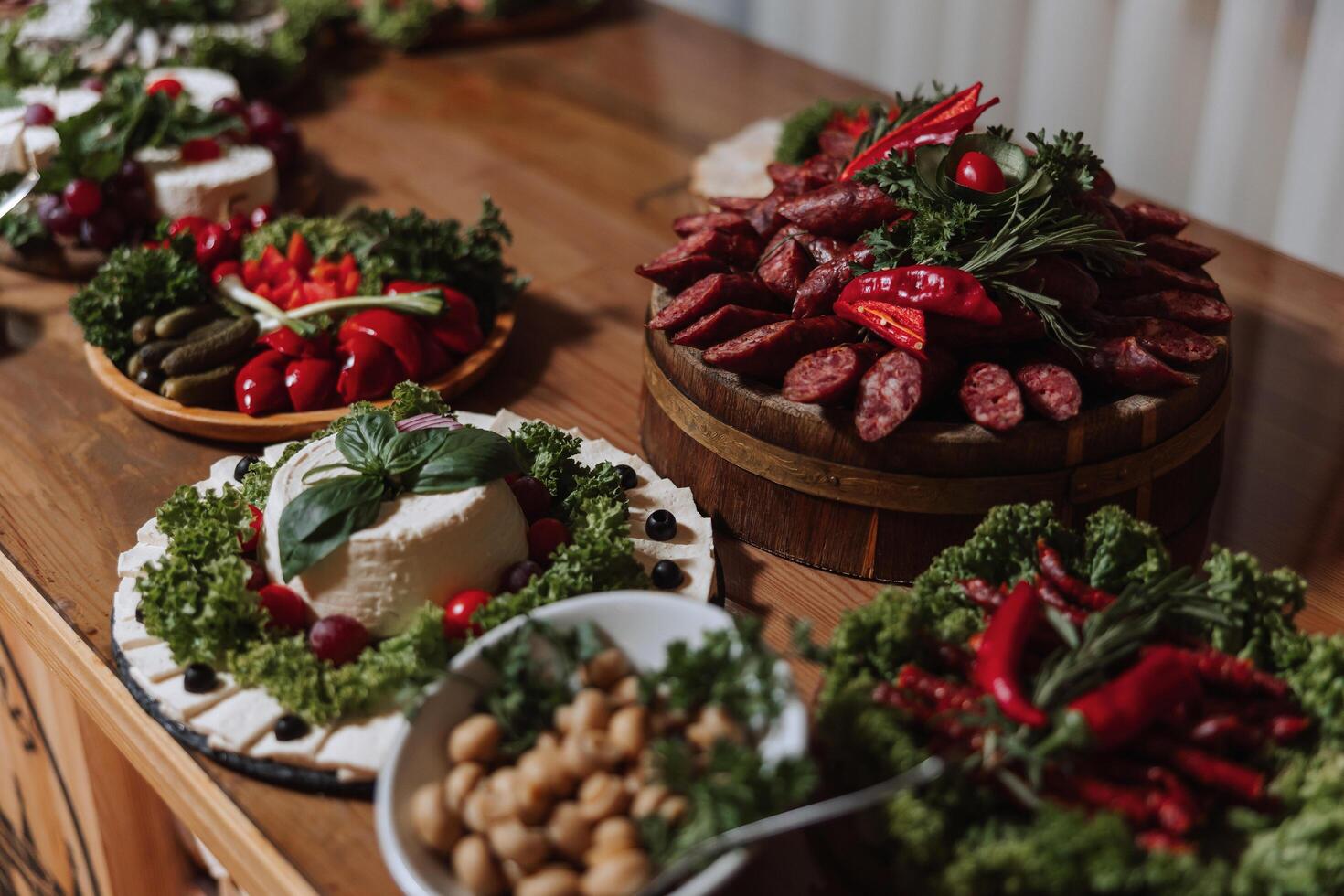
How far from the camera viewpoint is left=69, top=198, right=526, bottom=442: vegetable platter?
1905 mm

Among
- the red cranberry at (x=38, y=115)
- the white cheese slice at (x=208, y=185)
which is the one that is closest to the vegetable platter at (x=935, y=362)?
the white cheese slice at (x=208, y=185)

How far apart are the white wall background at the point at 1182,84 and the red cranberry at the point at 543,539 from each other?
230 centimetres

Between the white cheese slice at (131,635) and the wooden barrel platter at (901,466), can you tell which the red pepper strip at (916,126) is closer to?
the wooden barrel platter at (901,466)

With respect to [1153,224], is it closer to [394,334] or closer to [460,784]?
[394,334]

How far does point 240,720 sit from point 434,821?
1.21ft

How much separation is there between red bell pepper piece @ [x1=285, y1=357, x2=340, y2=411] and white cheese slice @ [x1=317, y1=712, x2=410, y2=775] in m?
0.70

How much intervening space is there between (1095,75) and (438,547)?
2696 millimetres

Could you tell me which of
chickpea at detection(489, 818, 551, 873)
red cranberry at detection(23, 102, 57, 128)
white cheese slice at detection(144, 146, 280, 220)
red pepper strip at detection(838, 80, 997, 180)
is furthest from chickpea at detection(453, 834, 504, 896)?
red cranberry at detection(23, 102, 57, 128)

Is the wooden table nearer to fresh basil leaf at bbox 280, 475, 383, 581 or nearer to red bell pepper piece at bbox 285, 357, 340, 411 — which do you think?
red bell pepper piece at bbox 285, 357, 340, 411

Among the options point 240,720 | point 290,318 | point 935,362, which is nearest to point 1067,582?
point 935,362

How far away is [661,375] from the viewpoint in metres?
1.69

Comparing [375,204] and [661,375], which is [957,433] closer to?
[661,375]

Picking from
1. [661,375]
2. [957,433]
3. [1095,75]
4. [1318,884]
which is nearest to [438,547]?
[661,375]

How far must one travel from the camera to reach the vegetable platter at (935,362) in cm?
148
